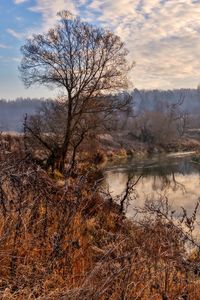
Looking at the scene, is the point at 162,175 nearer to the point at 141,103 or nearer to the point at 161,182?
the point at 161,182

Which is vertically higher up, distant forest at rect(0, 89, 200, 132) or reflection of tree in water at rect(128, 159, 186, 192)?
distant forest at rect(0, 89, 200, 132)

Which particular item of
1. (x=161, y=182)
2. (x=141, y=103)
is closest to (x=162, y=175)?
(x=161, y=182)

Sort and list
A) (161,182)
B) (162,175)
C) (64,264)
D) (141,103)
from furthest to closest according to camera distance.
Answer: (141,103)
(162,175)
(161,182)
(64,264)

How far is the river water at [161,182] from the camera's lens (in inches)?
644

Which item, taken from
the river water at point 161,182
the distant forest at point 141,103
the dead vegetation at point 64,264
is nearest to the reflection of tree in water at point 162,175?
the river water at point 161,182

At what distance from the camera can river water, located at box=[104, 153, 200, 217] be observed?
16359 millimetres

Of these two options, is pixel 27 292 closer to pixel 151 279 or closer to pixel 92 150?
pixel 151 279

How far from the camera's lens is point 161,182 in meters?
22.4

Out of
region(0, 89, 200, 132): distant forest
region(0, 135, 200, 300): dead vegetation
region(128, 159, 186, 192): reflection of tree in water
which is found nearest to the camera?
region(0, 135, 200, 300): dead vegetation

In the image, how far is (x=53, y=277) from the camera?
13.7 feet

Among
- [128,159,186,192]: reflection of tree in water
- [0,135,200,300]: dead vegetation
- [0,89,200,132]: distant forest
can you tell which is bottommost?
[128,159,186,192]: reflection of tree in water

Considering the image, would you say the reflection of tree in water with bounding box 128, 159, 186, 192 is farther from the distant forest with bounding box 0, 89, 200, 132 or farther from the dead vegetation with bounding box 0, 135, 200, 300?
the distant forest with bounding box 0, 89, 200, 132

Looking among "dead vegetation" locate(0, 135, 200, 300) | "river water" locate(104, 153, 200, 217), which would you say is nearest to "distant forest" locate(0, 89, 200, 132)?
"river water" locate(104, 153, 200, 217)

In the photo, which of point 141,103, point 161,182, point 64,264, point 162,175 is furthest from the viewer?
point 141,103
